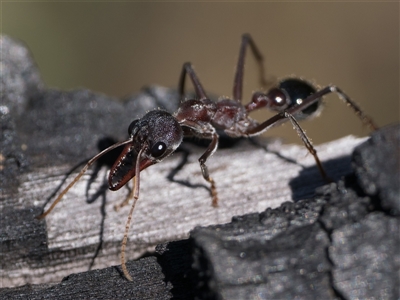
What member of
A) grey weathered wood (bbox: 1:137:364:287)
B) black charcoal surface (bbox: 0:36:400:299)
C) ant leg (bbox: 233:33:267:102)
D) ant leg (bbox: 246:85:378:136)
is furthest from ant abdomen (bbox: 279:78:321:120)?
black charcoal surface (bbox: 0:36:400:299)

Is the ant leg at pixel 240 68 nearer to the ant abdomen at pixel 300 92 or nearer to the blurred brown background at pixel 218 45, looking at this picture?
the ant abdomen at pixel 300 92

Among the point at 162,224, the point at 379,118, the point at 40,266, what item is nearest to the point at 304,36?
the point at 379,118

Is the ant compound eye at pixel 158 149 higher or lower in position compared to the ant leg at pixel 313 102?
lower

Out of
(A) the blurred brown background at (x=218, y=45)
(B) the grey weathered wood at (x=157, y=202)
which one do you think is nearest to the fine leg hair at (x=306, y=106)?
(B) the grey weathered wood at (x=157, y=202)

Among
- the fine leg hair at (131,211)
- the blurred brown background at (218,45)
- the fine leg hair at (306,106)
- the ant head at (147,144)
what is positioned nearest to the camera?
the fine leg hair at (131,211)

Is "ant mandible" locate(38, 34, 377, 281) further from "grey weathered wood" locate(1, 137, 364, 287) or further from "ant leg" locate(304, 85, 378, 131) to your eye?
"grey weathered wood" locate(1, 137, 364, 287)

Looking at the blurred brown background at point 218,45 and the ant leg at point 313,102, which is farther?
the blurred brown background at point 218,45
